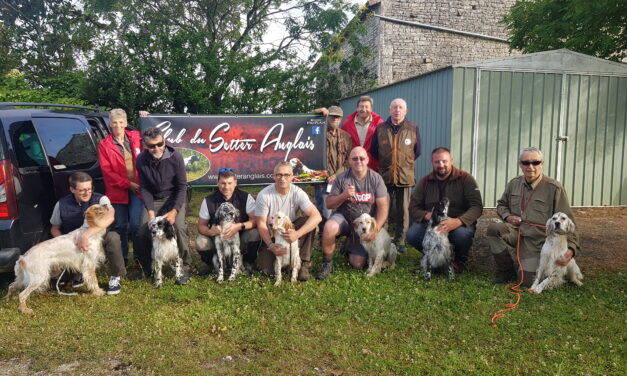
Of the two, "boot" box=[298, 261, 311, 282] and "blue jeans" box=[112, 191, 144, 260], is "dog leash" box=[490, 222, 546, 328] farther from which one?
"blue jeans" box=[112, 191, 144, 260]

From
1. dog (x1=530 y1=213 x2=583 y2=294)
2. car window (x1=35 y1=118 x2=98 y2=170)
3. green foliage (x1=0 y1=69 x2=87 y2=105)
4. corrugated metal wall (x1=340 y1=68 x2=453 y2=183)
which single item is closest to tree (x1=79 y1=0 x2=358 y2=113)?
green foliage (x1=0 y1=69 x2=87 y2=105)

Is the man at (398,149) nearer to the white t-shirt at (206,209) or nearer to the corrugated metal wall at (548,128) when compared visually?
the white t-shirt at (206,209)

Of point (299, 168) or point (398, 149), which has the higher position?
point (398, 149)

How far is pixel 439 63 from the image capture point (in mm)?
18297

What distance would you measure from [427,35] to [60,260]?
54.9ft

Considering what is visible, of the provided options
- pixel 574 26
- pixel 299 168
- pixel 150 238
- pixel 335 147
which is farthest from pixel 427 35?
pixel 150 238

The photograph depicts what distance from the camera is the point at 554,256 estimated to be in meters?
4.58

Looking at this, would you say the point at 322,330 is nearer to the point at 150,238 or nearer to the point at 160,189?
the point at 150,238

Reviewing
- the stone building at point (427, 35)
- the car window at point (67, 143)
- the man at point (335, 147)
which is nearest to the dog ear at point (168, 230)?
the car window at point (67, 143)

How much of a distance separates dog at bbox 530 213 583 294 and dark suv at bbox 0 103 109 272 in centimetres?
501

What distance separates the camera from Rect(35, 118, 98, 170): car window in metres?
4.75

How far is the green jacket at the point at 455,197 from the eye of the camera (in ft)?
17.4

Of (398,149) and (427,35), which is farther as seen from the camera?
(427,35)

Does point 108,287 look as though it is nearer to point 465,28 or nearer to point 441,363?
point 441,363
